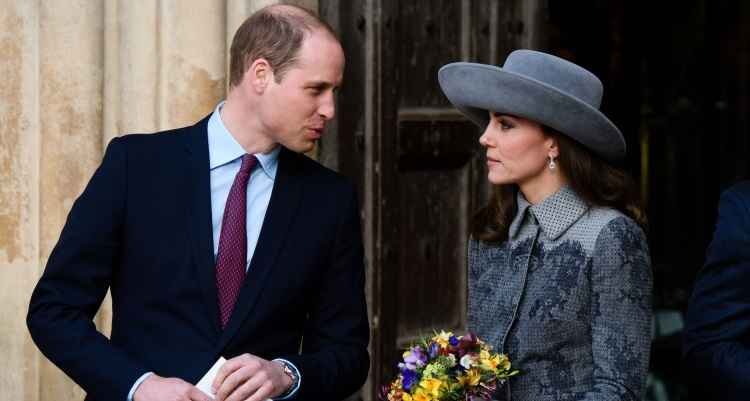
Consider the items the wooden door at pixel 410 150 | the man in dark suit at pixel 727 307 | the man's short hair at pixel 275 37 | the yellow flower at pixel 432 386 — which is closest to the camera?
the yellow flower at pixel 432 386

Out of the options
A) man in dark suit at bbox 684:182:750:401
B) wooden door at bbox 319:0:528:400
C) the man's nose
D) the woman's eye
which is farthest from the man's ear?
wooden door at bbox 319:0:528:400

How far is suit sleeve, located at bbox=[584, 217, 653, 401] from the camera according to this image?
3.20 metres

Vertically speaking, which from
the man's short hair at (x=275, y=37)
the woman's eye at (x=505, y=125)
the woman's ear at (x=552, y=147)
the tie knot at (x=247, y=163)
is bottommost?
the tie knot at (x=247, y=163)

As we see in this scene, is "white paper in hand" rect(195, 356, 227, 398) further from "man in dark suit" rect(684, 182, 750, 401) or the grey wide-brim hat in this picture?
"man in dark suit" rect(684, 182, 750, 401)

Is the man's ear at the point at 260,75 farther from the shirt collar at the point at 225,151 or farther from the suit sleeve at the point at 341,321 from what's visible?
the suit sleeve at the point at 341,321

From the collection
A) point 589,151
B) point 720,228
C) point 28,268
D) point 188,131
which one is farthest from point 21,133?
point 720,228

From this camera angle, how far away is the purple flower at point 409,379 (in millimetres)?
3174

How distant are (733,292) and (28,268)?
7.55 feet

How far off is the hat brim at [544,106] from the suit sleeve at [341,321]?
0.43 metres

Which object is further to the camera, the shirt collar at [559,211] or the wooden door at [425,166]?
the wooden door at [425,166]

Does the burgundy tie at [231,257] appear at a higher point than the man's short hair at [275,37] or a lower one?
lower

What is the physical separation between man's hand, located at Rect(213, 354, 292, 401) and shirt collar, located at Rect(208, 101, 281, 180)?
18.5 inches

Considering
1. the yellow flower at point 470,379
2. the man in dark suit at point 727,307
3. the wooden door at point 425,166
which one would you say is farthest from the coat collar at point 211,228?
the wooden door at point 425,166

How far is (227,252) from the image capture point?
3373 millimetres
